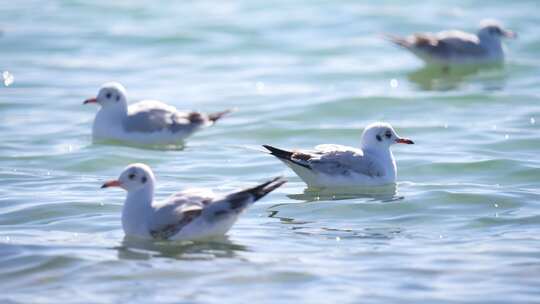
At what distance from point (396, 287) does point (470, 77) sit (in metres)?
10.9

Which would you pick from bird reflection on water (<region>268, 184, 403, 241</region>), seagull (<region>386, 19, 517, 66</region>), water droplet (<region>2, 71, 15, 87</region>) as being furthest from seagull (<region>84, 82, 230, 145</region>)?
seagull (<region>386, 19, 517, 66</region>)

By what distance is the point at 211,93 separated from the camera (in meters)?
17.6

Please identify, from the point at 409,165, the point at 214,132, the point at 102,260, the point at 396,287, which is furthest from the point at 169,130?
the point at 396,287

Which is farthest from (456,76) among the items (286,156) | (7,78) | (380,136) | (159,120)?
(286,156)

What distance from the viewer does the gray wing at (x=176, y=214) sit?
31.0ft

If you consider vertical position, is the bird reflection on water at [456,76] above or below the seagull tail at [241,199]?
above

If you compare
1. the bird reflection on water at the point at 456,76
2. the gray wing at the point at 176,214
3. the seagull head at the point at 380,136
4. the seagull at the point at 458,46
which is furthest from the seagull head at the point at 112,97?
the seagull at the point at 458,46

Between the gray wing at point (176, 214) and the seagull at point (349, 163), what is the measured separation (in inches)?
81.5

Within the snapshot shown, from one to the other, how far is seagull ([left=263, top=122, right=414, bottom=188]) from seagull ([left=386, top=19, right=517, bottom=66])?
710 centimetres

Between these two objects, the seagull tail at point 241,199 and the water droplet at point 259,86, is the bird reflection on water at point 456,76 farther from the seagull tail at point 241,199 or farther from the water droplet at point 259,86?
the seagull tail at point 241,199

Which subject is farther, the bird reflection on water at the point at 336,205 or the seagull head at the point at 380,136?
the seagull head at the point at 380,136

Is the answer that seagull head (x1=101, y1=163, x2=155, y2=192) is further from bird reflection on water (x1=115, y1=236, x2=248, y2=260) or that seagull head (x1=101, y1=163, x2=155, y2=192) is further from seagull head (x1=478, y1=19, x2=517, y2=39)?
seagull head (x1=478, y1=19, x2=517, y2=39)

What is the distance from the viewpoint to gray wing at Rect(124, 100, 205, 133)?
14.3 meters

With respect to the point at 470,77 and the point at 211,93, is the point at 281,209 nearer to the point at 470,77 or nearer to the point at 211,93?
the point at 211,93
